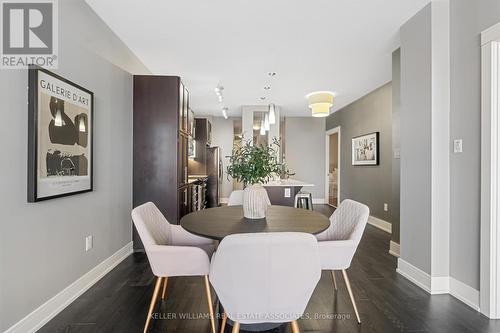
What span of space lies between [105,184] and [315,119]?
21.0 feet

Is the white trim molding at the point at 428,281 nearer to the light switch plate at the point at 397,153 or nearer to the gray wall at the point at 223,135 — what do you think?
the light switch plate at the point at 397,153

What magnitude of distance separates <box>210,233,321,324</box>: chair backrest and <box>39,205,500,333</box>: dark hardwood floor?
0.71 meters

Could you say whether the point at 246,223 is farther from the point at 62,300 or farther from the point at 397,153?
the point at 397,153

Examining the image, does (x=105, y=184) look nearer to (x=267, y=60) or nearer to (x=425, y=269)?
(x=267, y=60)

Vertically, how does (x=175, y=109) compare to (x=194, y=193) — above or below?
above

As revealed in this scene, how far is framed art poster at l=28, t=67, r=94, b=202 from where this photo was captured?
5.74 feet

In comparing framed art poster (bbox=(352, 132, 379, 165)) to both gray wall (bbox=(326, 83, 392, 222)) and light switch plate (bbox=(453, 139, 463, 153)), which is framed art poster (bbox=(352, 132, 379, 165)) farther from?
light switch plate (bbox=(453, 139, 463, 153))

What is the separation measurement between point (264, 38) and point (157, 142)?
1845 mm

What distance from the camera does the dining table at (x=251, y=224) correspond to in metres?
1.63

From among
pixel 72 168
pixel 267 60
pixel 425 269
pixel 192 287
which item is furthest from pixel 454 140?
pixel 72 168

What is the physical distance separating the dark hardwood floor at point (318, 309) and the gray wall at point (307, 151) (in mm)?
5152

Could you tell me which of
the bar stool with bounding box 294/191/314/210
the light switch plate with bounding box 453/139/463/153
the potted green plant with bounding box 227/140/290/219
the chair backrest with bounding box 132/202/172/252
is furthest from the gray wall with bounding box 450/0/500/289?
the bar stool with bounding box 294/191/314/210

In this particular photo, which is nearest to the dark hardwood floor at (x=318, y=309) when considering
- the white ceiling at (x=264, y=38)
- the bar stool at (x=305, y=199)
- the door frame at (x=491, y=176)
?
the door frame at (x=491, y=176)

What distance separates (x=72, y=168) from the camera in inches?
85.0
